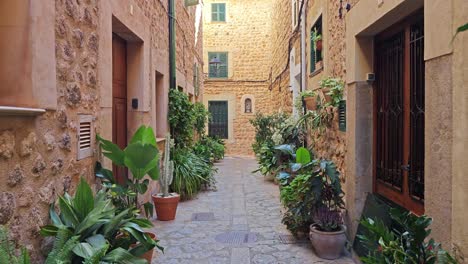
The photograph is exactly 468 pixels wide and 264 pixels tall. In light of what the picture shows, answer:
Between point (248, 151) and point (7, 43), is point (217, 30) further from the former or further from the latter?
point (7, 43)

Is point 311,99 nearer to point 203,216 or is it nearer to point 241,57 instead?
point 203,216

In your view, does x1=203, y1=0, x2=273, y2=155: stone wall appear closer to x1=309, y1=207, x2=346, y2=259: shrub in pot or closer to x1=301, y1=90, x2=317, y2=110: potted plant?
x1=301, y1=90, x2=317, y2=110: potted plant

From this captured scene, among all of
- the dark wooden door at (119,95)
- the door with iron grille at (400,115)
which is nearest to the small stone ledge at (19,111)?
the dark wooden door at (119,95)

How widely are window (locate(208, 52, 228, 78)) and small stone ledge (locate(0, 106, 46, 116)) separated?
15.9 m

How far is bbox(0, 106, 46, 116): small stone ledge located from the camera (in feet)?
6.76

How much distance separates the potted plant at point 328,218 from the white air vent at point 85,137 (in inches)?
92.8

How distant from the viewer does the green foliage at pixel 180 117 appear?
295 inches

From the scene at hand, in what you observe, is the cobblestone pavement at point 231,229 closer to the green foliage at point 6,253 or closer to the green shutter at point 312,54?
the green foliage at point 6,253

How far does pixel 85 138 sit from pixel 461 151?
2.85 meters

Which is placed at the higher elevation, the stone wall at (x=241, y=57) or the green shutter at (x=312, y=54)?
the stone wall at (x=241, y=57)

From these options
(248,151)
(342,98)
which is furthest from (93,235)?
(248,151)

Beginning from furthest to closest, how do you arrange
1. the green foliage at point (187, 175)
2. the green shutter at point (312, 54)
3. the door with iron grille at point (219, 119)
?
the door with iron grille at point (219, 119), the green foliage at point (187, 175), the green shutter at point (312, 54)

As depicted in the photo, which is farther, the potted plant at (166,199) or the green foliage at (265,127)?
the green foliage at (265,127)

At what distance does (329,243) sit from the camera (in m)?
3.97
